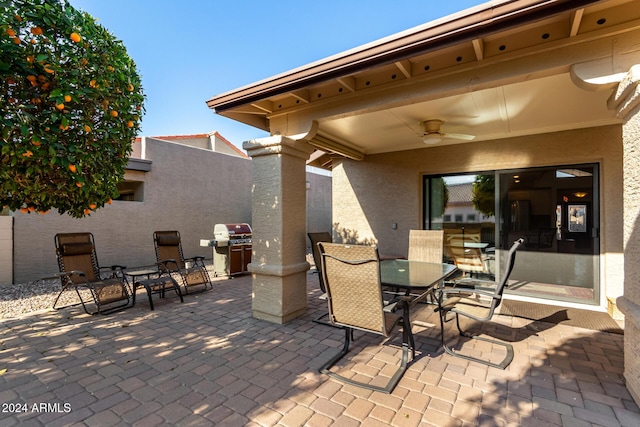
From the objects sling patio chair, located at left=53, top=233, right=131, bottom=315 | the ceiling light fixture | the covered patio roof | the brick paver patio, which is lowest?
the brick paver patio

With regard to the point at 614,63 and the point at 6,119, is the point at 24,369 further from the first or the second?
the point at 614,63

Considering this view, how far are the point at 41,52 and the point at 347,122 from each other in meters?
3.47

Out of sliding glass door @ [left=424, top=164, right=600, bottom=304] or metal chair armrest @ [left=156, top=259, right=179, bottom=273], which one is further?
metal chair armrest @ [left=156, top=259, right=179, bottom=273]

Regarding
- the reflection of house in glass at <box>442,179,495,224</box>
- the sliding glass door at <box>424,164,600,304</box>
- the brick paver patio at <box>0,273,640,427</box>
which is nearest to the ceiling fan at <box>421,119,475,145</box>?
the reflection of house in glass at <box>442,179,495,224</box>

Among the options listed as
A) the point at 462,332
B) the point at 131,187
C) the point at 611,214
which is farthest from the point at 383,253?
the point at 131,187

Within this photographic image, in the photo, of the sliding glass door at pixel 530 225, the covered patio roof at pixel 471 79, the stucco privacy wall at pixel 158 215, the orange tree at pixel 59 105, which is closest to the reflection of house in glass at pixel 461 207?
the sliding glass door at pixel 530 225

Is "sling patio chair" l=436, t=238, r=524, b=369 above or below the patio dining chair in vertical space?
below

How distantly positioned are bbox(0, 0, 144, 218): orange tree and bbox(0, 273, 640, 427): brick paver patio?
1.68 metres

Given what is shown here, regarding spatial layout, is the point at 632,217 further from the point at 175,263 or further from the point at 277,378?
the point at 175,263

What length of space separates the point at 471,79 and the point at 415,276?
2.15 metres

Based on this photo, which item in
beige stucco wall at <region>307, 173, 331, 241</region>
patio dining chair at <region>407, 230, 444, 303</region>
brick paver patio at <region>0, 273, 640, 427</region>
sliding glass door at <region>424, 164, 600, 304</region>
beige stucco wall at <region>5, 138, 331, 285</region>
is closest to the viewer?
brick paver patio at <region>0, 273, 640, 427</region>

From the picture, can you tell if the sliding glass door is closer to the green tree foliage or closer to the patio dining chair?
the green tree foliage

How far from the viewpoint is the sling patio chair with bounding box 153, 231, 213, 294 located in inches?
221

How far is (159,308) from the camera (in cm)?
477
